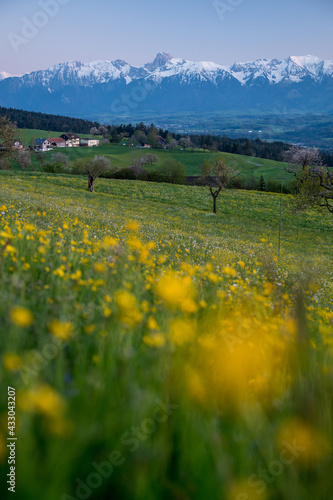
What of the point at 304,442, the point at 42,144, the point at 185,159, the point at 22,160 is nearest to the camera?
the point at 304,442

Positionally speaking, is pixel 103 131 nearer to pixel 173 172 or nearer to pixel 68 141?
pixel 68 141

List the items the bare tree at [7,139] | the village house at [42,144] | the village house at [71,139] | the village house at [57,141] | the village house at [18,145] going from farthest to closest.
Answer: the village house at [71,139] < the village house at [57,141] < the village house at [42,144] < the village house at [18,145] < the bare tree at [7,139]

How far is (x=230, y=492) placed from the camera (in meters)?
1.39

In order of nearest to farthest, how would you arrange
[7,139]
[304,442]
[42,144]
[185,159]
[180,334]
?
1. [304,442]
2. [180,334]
3. [7,139]
4. [185,159]
5. [42,144]

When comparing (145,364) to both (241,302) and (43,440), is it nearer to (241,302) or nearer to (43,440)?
(43,440)

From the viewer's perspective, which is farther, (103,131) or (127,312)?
(103,131)

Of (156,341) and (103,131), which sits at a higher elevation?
(103,131)

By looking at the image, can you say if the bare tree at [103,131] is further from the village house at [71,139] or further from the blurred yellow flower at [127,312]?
the blurred yellow flower at [127,312]

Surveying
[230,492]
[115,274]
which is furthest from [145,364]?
[115,274]

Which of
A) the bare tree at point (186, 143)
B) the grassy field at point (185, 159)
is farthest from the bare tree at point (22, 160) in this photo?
the bare tree at point (186, 143)

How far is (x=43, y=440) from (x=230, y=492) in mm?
873

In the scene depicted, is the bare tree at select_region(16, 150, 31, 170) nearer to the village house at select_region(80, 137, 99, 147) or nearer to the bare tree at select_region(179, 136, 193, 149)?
the bare tree at select_region(179, 136, 193, 149)

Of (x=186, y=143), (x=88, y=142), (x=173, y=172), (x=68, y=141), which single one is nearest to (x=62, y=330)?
(x=173, y=172)

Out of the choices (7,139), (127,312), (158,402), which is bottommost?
(158,402)
